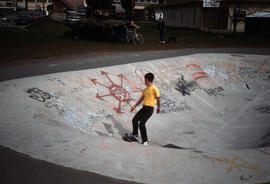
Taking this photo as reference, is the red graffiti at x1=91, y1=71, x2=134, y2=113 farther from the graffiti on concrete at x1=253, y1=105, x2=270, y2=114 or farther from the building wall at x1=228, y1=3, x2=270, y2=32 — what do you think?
the building wall at x1=228, y1=3, x2=270, y2=32

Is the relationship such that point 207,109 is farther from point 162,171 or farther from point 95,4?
point 95,4

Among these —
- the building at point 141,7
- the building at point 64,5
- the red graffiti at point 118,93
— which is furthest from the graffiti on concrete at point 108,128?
the building at point 141,7

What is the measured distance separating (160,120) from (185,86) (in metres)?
3.10

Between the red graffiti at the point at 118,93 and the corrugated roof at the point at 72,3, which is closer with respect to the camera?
the red graffiti at the point at 118,93

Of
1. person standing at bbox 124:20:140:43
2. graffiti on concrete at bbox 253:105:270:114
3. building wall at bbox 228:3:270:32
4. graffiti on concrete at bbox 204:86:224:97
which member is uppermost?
building wall at bbox 228:3:270:32

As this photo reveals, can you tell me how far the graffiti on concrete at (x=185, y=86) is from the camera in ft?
40.3

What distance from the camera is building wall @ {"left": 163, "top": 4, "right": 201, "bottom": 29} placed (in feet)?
126

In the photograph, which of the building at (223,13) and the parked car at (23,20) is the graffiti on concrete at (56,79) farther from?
the parked car at (23,20)

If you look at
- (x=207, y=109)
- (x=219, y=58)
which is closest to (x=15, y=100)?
(x=207, y=109)

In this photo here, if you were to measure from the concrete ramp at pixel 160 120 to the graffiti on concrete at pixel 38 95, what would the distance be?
31mm

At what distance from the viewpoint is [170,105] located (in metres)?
11.2

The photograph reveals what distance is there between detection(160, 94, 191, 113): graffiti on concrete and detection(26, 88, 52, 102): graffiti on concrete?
14.7 feet

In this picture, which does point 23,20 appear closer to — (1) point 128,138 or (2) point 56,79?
(2) point 56,79

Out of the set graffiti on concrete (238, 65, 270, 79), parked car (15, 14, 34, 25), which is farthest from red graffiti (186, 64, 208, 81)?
parked car (15, 14, 34, 25)
